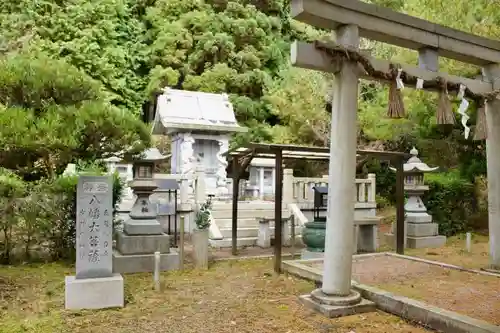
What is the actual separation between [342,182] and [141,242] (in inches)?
175

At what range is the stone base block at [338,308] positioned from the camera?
5383 millimetres

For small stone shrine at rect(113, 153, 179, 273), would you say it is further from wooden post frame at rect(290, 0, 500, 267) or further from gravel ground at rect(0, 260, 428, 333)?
wooden post frame at rect(290, 0, 500, 267)

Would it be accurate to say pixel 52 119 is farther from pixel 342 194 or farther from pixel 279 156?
pixel 342 194

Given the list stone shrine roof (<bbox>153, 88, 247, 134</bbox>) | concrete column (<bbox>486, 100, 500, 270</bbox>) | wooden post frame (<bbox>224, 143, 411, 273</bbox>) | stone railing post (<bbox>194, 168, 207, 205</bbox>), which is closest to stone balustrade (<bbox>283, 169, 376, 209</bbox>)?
stone railing post (<bbox>194, 168, 207, 205</bbox>)

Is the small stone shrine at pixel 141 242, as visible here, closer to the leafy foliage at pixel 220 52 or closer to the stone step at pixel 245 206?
the stone step at pixel 245 206

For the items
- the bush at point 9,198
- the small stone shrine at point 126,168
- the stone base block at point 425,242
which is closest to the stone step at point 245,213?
the small stone shrine at point 126,168

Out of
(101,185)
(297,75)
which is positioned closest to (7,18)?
(297,75)

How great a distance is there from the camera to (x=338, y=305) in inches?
215

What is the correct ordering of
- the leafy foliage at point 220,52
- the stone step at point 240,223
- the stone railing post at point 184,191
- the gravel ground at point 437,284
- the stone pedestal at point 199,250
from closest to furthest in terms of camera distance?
the gravel ground at point 437,284 → the stone pedestal at point 199,250 → the stone step at point 240,223 → the stone railing post at point 184,191 → the leafy foliage at point 220,52

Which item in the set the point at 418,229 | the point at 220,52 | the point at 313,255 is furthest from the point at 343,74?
the point at 220,52

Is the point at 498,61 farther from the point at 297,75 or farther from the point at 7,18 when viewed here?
the point at 7,18

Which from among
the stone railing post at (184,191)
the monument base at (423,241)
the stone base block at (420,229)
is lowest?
the monument base at (423,241)

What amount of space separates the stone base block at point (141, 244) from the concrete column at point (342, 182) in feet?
12.6

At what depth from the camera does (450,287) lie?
6523 millimetres
